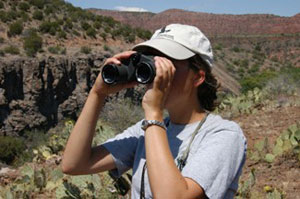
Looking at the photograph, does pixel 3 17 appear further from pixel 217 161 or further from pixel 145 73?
pixel 217 161

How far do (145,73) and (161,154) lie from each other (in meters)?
0.32

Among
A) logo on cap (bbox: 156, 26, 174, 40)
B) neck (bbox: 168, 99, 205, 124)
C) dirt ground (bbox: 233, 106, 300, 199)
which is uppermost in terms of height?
logo on cap (bbox: 156, 26, 174, 40)

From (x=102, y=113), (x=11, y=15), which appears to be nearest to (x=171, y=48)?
(x=102, y=113)

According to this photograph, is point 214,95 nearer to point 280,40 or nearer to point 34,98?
point 34,98

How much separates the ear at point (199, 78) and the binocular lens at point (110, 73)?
0.34 meters

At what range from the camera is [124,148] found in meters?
1.99

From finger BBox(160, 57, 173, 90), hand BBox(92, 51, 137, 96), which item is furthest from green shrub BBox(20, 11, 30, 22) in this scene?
finger BBox(160, 57, 173, 90)

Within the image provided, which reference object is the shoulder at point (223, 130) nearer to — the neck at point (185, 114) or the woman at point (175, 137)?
the woman at point (175, 137)

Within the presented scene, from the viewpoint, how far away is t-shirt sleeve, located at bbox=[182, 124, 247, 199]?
1.55 m

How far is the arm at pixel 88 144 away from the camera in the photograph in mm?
1965

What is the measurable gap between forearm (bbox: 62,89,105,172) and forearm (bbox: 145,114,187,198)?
1.51 feet

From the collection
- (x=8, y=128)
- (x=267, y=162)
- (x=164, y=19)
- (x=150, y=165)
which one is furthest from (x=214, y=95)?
(x=164, y=19)

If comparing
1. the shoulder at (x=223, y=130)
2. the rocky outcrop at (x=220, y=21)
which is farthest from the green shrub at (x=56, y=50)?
the rocky outcrop at (x=220, y=21)

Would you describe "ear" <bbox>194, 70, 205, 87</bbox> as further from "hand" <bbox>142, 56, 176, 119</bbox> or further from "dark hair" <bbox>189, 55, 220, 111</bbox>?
"hand" <bbox>142, 56, 176, 119</bbox>
